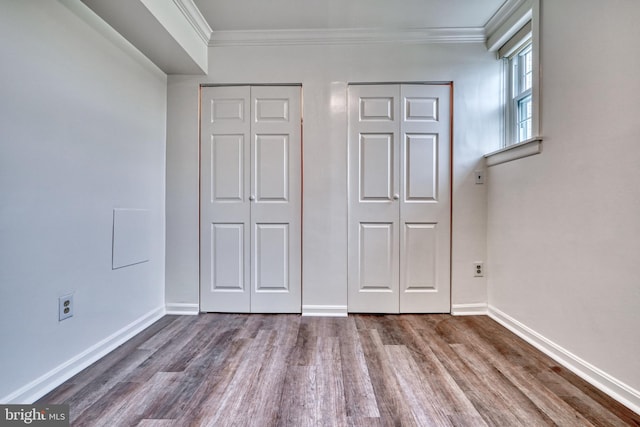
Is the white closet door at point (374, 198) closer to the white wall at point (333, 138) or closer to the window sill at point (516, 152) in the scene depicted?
the white wall at point (333, 138)

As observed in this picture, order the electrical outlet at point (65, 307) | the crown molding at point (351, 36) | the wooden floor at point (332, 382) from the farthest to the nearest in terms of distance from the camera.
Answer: the crown molding at point (351, 36) → the electrical outlet at point (65, 307) → the wooden floor at point (332, 382)

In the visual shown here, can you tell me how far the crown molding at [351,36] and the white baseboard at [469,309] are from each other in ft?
7.34

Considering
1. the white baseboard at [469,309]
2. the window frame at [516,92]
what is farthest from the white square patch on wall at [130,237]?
the window frame at [516,92]

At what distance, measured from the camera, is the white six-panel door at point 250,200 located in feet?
7.79

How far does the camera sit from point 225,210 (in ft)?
7.84

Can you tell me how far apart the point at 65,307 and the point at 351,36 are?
2.70 metres

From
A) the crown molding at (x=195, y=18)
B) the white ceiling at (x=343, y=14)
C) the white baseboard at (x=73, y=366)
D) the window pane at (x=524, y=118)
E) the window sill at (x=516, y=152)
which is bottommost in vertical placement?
the white baseboard at (x=73, y=366)

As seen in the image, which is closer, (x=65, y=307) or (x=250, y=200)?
(x=65, y=307)

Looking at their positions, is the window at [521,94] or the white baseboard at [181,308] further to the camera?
the white baseboard at [181,308]

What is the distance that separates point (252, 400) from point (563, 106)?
7.70 ft

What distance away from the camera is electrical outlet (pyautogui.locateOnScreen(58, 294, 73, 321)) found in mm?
1443

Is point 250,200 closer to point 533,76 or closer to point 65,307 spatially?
point 65,307

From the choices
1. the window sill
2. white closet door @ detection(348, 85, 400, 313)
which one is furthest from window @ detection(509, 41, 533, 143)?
white closet door @ detection(348, 85, 400, 313)

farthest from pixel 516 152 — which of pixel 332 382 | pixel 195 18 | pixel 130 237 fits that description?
pixel 130 237
